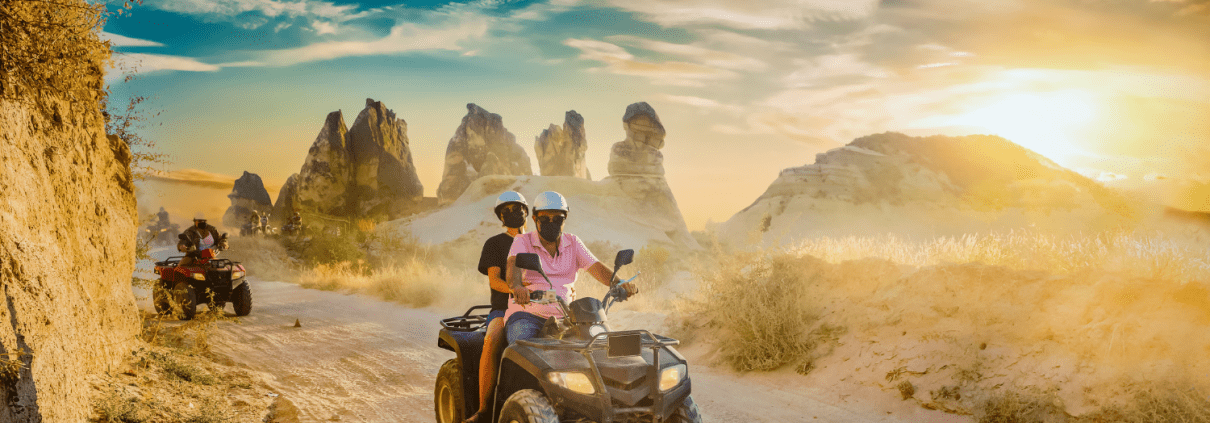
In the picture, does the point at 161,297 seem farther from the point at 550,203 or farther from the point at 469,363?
the point at 550,203

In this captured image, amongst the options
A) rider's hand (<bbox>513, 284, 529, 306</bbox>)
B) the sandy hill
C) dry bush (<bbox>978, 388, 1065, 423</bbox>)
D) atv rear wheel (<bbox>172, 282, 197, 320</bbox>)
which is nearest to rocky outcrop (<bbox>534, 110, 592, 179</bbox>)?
the sandy hill

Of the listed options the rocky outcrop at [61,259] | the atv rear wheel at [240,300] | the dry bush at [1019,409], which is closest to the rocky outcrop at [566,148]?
the atv rear wheel at [240,300]

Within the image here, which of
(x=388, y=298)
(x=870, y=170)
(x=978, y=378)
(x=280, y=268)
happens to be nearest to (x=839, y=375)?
(x=978, y=378)

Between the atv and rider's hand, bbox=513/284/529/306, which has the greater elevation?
rider's hand, bbox=513/284/529/306

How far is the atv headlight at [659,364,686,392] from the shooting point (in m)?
3.46

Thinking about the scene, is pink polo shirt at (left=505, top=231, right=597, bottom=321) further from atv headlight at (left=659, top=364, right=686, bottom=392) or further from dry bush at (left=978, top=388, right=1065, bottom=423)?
dry bush at (left=978, top=388, right=1065, bottom=423)

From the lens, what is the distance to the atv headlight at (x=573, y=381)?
3326 millimetres

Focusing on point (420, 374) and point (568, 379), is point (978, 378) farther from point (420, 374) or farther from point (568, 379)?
point (420, 374)

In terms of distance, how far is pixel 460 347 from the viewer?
4.45 meters

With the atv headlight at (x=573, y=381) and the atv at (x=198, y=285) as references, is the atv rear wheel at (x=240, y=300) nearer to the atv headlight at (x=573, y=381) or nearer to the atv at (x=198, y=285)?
the atv at (x=198, y=285)

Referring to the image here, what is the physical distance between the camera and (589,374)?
11.0 feet

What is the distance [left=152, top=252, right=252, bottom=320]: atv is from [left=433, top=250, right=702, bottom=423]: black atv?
31.1 feet

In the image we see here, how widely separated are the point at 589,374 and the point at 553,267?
903mm

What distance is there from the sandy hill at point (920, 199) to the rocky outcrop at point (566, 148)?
19.7m
